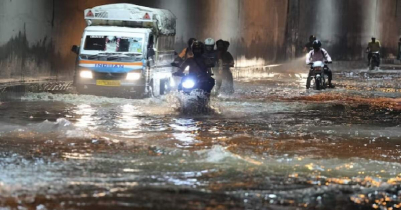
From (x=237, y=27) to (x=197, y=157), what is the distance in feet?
72.5

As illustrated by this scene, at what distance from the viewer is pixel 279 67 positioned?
34.3 meters

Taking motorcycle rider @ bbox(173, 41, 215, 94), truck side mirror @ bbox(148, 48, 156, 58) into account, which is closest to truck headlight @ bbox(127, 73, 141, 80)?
truck side mirror @ bbox(148, 48, 156, 58)

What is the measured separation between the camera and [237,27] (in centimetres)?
3077

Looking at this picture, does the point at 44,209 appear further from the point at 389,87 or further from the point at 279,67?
the point at 279,67

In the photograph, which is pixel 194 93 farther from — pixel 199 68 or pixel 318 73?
pixel 318 73

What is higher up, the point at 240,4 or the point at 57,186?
the point at 240,4

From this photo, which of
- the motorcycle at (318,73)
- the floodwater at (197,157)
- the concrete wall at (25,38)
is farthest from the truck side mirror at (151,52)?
the motorcycle at (318,73)

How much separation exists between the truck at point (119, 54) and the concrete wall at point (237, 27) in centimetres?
258

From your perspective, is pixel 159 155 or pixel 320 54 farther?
pixel 320 54

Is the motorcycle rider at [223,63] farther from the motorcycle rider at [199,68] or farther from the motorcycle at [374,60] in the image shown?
the motorcycle at [374,60]

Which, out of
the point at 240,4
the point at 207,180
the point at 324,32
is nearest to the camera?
the point at 207,180

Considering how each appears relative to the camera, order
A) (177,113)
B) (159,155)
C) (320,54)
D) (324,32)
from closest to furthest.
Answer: (159,155)
(177,113)
(320,54)
(324,32)

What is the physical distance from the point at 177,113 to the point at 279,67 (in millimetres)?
20065

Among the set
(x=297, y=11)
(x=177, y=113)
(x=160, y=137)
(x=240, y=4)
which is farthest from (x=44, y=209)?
(x=297, y=11)
